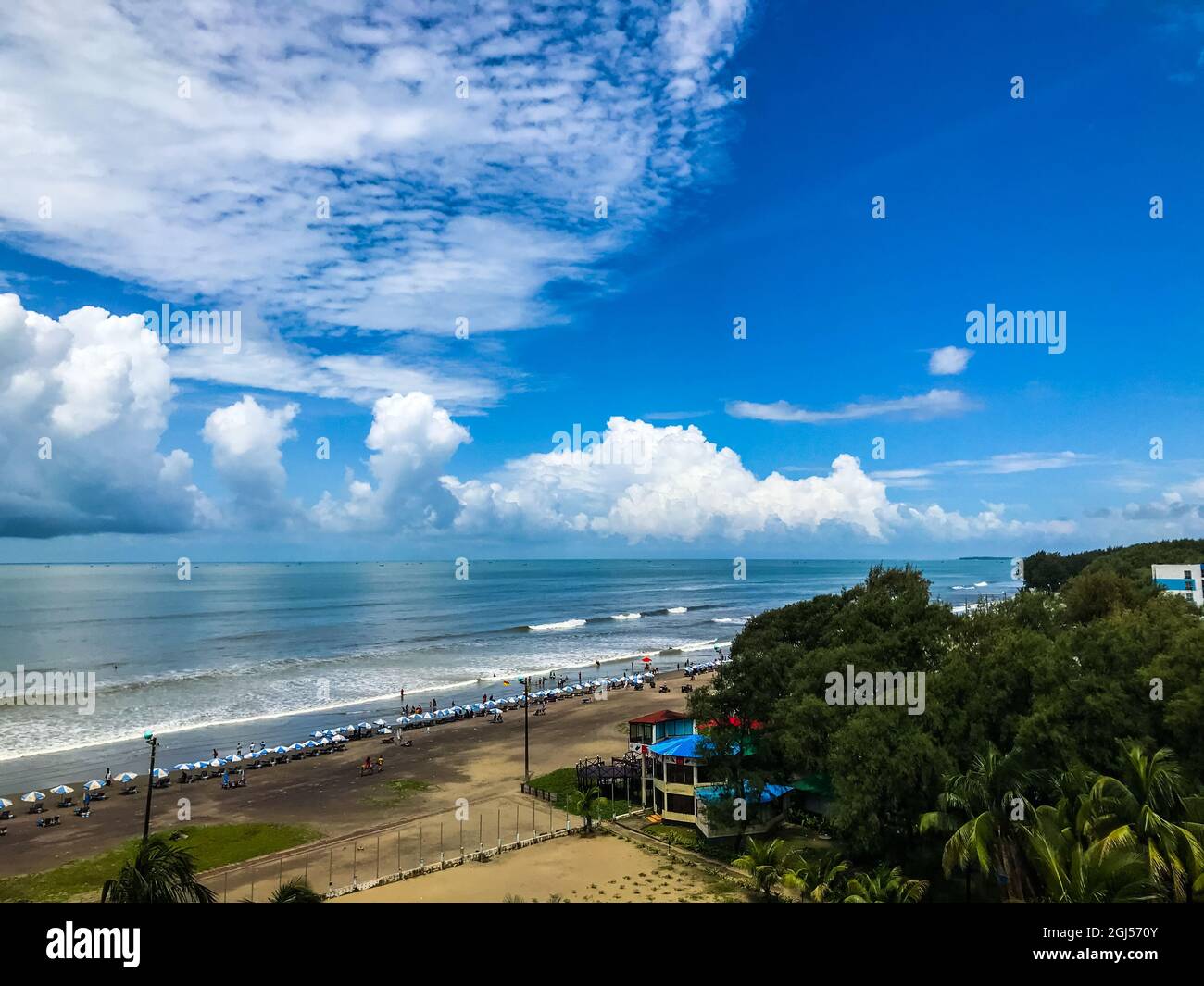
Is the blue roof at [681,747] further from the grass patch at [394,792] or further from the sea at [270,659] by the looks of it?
the sea at [270,659]

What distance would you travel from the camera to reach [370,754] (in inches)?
2185

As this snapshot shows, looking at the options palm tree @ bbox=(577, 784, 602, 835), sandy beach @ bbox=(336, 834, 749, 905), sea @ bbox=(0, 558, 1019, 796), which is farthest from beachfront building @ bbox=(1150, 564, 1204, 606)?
sandy beach @ bbox=(336, 834, 749, 905)

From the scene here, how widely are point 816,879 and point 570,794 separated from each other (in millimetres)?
20433

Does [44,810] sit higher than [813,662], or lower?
lower

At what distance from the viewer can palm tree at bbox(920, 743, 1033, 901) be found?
2116 cm

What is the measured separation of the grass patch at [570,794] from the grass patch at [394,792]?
7.08 meters

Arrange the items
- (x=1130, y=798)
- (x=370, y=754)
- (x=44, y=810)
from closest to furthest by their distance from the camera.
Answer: (x=1130, y=798) → (x=44, y=810) → (x=370, y=754)

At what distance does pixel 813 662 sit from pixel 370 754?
1429 inches

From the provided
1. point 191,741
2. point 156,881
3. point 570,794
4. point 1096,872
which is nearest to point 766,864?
point 1096,872

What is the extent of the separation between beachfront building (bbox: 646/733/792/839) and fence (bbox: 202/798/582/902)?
4510mm

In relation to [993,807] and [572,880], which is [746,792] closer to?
[572,880]

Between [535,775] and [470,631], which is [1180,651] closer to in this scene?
[535,775]

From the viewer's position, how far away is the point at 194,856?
2995cm
